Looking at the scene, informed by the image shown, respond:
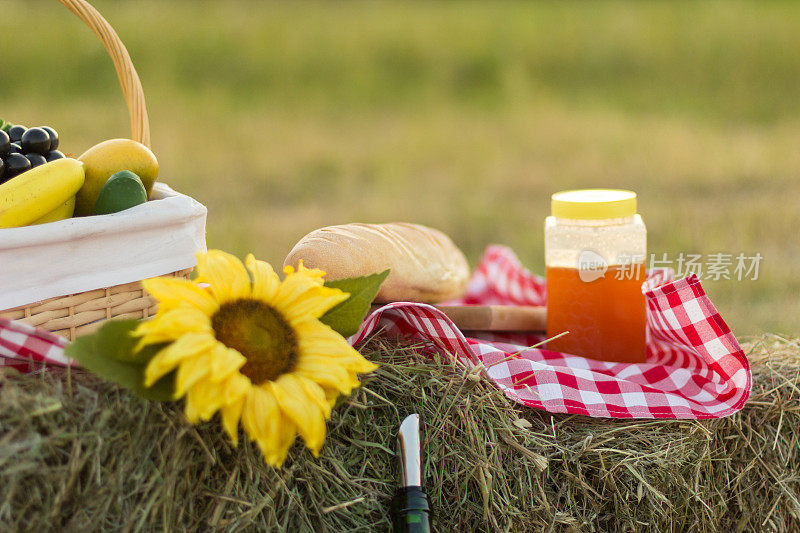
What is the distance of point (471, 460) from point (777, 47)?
3.62m

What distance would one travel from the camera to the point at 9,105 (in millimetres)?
3268

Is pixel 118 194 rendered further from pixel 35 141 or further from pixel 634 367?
pixel 634 367

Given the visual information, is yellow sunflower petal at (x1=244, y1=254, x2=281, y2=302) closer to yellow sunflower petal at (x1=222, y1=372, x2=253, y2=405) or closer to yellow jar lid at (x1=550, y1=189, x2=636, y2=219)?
yellow sunflower petal at (x1=222, y1=372, x2=253, y2=405)

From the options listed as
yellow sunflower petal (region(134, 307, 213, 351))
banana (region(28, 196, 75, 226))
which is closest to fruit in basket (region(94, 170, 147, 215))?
banana (region(28, 196, 75, 226))

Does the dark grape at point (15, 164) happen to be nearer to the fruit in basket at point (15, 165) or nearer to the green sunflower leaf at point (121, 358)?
the fruit in basket at point (15, 165)

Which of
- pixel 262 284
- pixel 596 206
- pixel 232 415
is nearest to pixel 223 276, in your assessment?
pixel 262 284

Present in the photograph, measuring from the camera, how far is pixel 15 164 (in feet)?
2.85

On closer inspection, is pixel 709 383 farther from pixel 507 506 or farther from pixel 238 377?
pixel 238 377

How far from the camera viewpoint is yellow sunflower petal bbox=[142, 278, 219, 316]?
0.65m

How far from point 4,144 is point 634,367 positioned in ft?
2.73

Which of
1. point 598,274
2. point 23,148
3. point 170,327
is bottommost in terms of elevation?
point 598,274

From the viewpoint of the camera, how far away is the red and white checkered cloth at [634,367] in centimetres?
89

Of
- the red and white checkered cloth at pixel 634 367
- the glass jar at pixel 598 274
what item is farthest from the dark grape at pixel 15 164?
the glass jar at pixel 598 274

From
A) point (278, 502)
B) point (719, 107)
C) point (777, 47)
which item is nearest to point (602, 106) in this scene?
point (719, 107)
